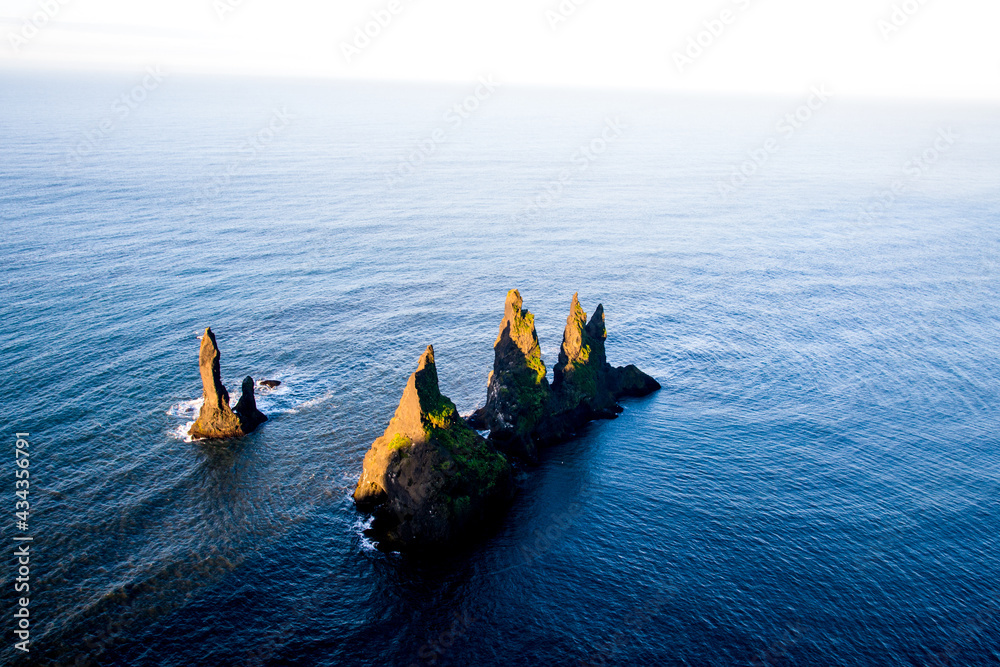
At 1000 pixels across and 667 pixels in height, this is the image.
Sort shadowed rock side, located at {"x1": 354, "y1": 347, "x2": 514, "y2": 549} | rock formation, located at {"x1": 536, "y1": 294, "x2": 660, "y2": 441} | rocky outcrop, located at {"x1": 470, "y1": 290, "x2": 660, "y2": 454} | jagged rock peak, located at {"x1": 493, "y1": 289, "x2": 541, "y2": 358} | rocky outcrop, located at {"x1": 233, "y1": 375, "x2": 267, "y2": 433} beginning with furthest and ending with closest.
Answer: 1. rock formation, located at {"x1": 536, "y1": 294, "x2": 660, "y2": 441}
2. jagged rock peak, located at {"x1": 493, "y1": 289, "x2": 541, "y2": 358}
3. rocky outcrop, located at {"x1": 233, "y1": 375, "x2": 267, "y2": 433}
4. rocky outcrop, located at {"x1": 470, "y1": 290, "x2": 660, "y2": 454}
5. shadowed rock side, located at {"x1": 354, "y1": 347, "x2": 514, "y2": 549}

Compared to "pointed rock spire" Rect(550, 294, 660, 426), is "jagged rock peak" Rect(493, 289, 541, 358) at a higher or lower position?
higher

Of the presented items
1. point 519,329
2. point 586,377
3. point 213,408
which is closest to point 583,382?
point 586,377

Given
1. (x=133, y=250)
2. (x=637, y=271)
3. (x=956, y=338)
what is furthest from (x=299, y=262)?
(x=956, y=338)

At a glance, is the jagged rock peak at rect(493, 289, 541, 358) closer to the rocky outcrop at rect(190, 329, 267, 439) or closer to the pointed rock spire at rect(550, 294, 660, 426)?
the pointed rock spire at rect(550, 294, 660, 426)

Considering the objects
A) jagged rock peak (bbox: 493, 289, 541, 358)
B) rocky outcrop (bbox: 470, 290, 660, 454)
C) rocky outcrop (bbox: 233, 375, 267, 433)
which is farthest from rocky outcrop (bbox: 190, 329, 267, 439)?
jagged rock peak (bbox: 493, 289, 541, 358)

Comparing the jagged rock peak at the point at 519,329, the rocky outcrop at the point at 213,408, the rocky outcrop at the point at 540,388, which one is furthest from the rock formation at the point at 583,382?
the rocky outcrop at the point at 213,408

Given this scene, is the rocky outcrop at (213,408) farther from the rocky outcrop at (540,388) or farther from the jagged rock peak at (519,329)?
the jagged rock peak at (519,329)
